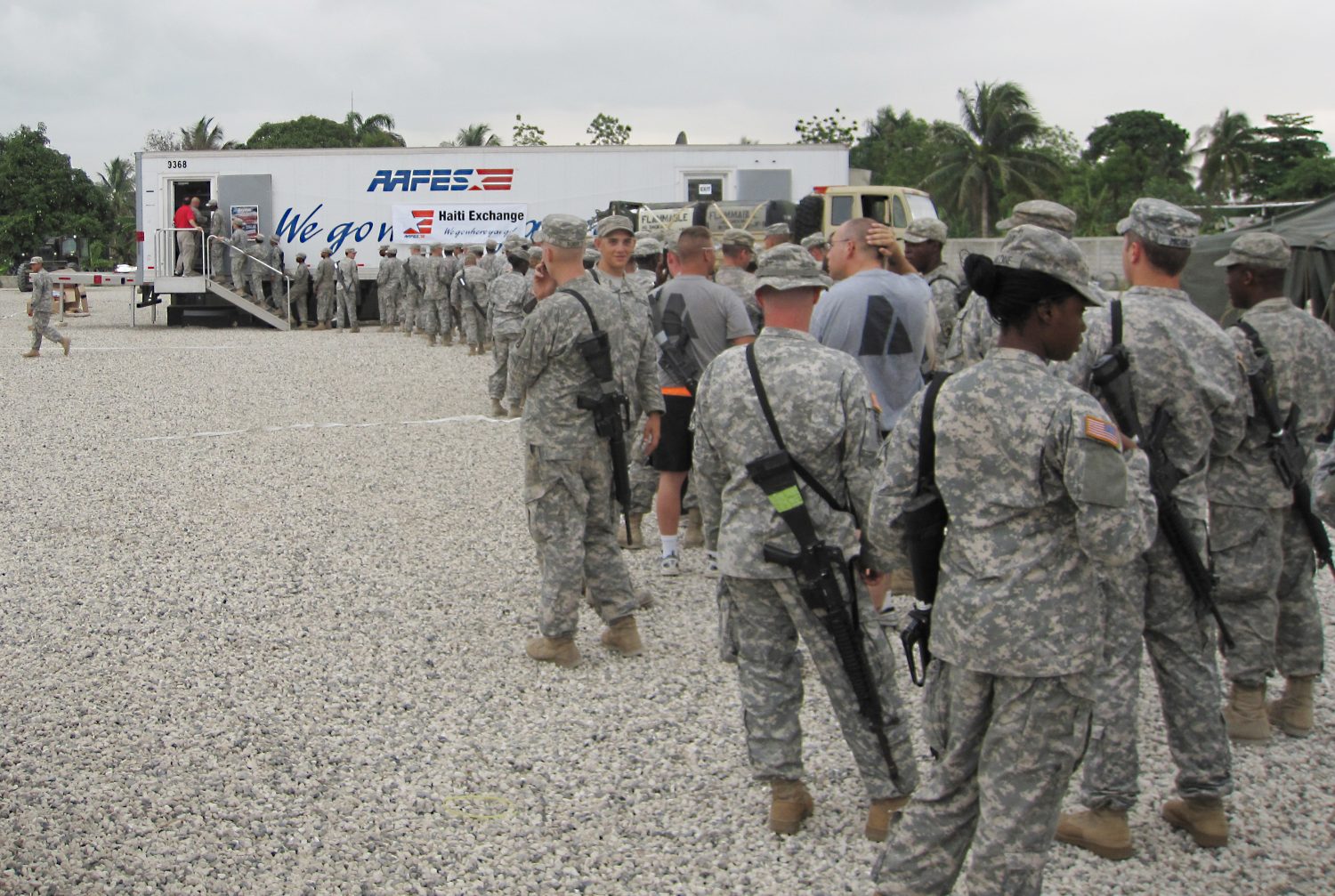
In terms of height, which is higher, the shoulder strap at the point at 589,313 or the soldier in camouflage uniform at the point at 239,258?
the soldier in camouflage uniform at the point at 239,258

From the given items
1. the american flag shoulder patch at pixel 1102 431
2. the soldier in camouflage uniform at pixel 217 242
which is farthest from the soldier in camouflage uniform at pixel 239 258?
the american flag shoulder patch at pixel 1102 431

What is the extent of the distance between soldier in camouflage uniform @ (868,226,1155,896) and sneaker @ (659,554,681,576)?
160 inches

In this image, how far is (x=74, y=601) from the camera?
670 cm

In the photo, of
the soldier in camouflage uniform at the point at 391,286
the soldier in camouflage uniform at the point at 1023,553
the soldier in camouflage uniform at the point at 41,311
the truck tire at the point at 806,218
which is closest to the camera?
the soldier in camouflage uniform at the point at 1023,553

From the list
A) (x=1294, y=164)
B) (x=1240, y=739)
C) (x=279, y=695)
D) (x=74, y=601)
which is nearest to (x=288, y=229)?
(x=74, y=601)

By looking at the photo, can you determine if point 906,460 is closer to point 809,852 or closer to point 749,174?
point 809,852

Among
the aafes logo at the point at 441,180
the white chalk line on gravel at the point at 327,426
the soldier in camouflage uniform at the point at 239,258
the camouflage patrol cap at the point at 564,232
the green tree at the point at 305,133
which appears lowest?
the white chalk line on gravel at the point at 327,426

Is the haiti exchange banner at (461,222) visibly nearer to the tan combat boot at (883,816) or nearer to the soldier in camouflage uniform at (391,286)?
the soldier in camouflage uniform at (391,286)

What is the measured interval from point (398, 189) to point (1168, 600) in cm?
2398

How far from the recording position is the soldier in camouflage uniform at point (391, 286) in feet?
79.4

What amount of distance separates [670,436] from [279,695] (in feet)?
8.34

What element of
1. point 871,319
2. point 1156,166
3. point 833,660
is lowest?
point 833,660

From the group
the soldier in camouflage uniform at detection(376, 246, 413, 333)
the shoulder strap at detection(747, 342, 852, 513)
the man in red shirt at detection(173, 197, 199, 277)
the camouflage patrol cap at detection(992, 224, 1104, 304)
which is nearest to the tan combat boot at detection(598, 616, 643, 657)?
the shoulder strap at detection(747, 342, 852, 513)

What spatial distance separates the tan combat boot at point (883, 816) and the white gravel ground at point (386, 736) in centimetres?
7
